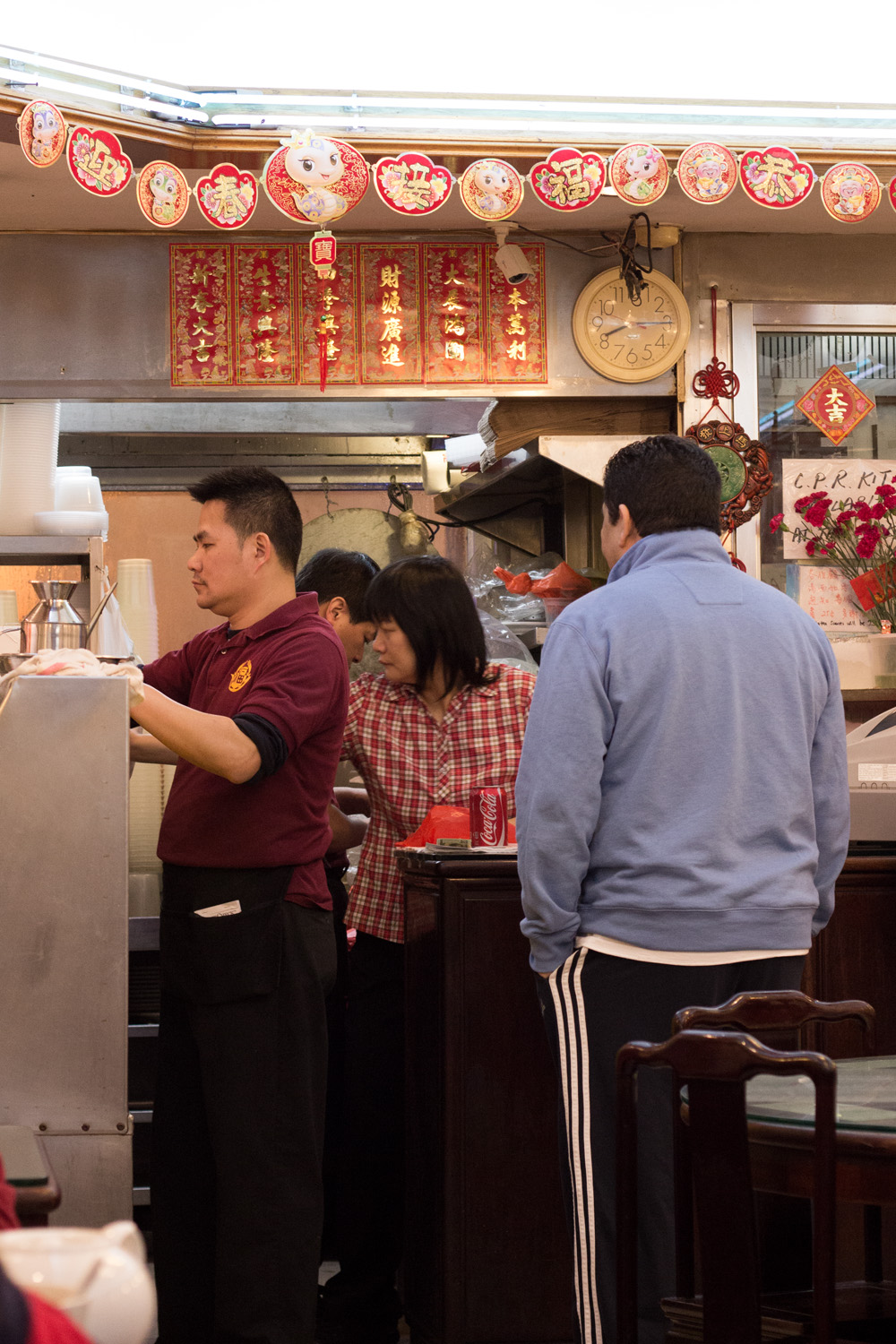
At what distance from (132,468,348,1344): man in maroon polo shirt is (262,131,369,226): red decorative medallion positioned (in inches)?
54.2

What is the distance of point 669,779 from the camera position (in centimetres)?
221

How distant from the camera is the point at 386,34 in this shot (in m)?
3.78

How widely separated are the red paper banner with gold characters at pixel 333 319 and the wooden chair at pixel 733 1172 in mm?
3327

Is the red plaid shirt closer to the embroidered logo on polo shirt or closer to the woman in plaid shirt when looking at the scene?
the woman in plaid shirt

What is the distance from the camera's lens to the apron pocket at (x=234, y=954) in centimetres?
247

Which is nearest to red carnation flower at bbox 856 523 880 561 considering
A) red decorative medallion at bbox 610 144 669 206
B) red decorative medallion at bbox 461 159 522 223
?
red decorative medallion at bbox 610 144 669 206

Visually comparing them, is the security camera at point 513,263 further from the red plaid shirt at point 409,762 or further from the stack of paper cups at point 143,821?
the stack of paper cups at point 143,821

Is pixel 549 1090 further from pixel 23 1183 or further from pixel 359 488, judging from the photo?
pixel 359 488

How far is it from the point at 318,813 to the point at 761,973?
2.88 feet

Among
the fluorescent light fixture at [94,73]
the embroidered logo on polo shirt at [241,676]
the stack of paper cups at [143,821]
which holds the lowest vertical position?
the stack of paper cups at [143,821]

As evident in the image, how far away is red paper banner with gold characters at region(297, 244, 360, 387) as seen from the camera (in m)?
4.55

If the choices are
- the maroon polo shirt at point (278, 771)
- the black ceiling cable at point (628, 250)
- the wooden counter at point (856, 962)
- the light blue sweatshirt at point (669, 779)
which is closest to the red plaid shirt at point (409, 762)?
the maroon polo shirt at point (278, 771)

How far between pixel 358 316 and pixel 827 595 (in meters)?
1.83

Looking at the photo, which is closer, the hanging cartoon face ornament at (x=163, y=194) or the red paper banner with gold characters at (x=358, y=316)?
the hanging cartoon face ornament at (x=163, y=194)
